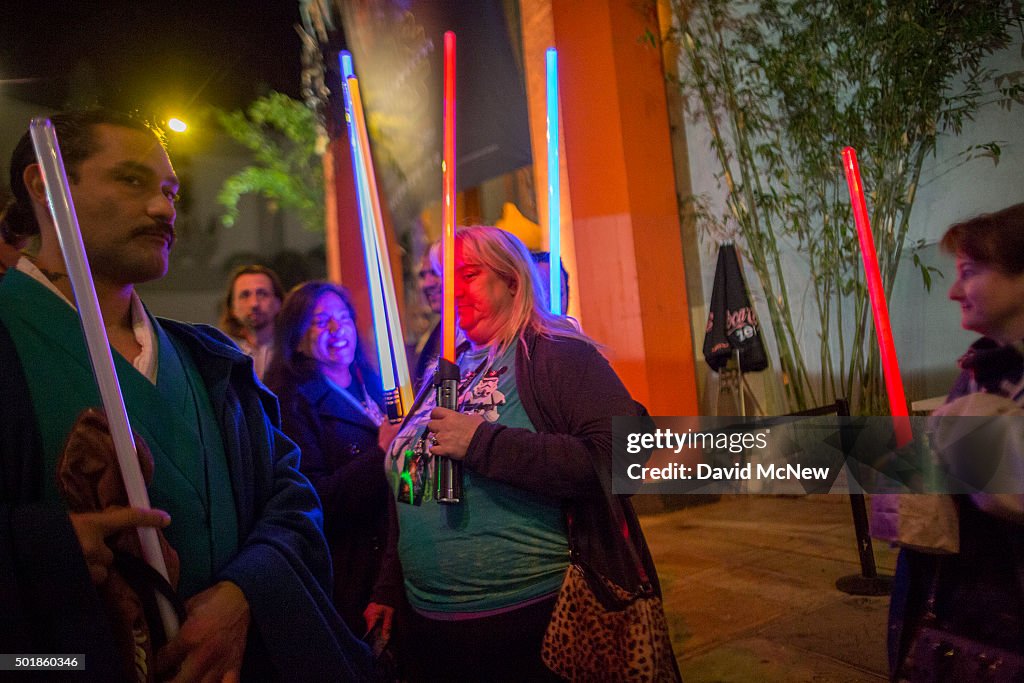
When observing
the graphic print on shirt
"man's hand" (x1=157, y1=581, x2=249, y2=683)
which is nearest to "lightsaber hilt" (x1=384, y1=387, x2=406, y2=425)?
the graphic print on shirt

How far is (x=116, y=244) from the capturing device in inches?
32.7

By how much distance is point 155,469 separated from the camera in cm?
80

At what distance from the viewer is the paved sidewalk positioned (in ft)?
5.70

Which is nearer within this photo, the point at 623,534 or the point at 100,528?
the point at 100,528

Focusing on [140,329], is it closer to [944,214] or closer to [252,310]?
[252,310]

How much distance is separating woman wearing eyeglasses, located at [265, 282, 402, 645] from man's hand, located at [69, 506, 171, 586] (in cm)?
65


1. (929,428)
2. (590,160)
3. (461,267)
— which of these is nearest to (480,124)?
(590,160)

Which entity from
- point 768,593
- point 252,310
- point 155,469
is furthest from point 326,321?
point 768,593

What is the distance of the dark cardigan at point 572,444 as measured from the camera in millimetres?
989

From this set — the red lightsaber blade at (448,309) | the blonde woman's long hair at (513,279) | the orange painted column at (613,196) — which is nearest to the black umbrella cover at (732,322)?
the orange painted column at (613,196)

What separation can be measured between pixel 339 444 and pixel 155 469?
0.79 m

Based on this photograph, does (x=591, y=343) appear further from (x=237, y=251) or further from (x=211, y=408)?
(x=237, y=251)

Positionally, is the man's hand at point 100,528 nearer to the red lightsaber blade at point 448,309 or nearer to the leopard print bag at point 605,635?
the red lightsaber blade at point 448,309

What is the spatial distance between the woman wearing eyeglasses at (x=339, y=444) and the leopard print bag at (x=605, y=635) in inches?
15.8
